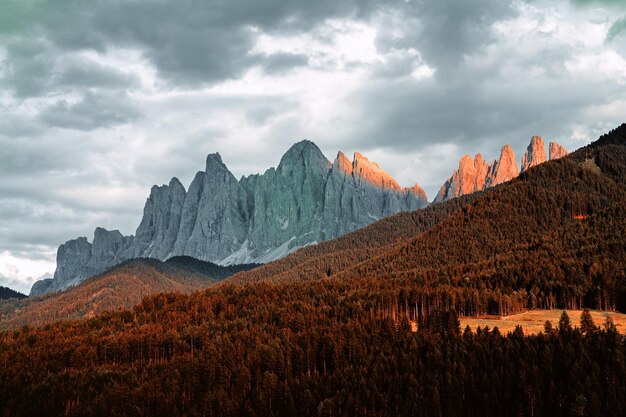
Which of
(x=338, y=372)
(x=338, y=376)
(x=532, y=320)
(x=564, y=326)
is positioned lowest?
(x=338, y=376)

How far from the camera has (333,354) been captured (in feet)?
495

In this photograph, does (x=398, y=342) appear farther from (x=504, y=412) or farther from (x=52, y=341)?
(x=52, y=341)

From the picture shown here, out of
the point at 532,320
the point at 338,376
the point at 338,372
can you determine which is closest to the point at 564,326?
the point at 532,320

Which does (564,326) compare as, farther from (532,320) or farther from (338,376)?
(338,376)

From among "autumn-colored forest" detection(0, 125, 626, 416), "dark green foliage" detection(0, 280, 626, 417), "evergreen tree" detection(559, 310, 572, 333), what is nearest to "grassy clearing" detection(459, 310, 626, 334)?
"autumn-colored forest" detection(0, 125, 626, 416)

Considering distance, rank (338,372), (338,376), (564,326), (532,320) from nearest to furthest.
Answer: (338,376) → (338,372) → (564,326) → (532,320)

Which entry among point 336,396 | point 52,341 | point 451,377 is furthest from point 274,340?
point 52,341

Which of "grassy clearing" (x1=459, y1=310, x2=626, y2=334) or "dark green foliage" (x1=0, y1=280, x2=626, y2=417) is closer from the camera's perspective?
"dark green foliage" (x1=0, y1=280, x2=626, y2=417)

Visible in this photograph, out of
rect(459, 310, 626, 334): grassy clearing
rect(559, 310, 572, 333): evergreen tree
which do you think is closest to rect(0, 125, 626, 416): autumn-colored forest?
rect(559, 310, 572, 333): evergreen tree

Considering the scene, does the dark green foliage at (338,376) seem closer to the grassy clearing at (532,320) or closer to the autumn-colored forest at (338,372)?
the autumn-colored forest at (338,372)

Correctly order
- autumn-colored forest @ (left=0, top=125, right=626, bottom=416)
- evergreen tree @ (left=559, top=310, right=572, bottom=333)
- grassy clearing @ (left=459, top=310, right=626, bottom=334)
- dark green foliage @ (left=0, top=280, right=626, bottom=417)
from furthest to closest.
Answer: grassy clearing @ (left=459, top=310, right=626, bottom=334)
evergreen tree @ (left=559, top=310, right=572, bottom=333)
autumn-colored forest @ (left=0, top=125, right=626, bottom=416)
dark green foliage @ (left=0, top=280, right=626, bottom=417)

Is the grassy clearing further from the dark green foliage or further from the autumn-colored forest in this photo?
the dark green foliage

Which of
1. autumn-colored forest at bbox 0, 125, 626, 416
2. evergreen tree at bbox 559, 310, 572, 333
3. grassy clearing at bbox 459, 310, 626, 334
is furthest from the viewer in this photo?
grassy clearing at bbox 459, 310, 626, 334

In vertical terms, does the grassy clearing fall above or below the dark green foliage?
above
